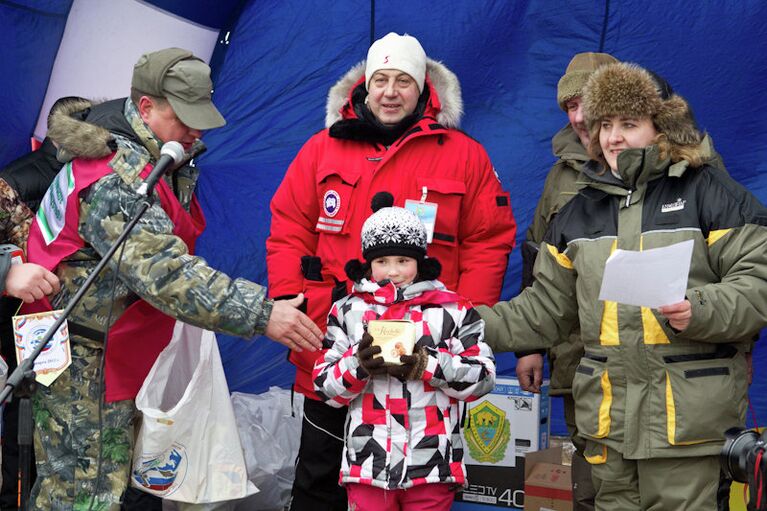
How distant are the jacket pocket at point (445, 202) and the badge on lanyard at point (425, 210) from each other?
22 mm

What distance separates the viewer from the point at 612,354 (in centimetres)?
317

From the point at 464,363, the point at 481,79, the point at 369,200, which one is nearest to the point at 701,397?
the point at 464,363

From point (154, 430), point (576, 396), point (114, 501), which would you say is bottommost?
point (114, 501)

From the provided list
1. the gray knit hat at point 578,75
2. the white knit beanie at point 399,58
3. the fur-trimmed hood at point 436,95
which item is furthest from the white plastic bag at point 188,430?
the gray knit hat at point 578,75

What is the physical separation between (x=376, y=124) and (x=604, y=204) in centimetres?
96

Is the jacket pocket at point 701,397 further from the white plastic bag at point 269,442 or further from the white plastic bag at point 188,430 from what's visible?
the white plastic bag at point 269,442

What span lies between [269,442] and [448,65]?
1905 millimetres

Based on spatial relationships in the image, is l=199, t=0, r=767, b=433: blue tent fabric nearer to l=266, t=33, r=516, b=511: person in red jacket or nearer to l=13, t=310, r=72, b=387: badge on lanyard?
l=266, t=33, r=516, b=511: person in red jacket

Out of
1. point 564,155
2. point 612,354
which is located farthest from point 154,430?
point 564,155

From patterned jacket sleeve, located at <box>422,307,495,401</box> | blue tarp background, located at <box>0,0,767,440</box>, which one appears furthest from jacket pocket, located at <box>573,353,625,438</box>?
blue tarp background, located at <box>0,0,767,440</box>

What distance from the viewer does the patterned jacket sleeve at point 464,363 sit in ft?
10.8

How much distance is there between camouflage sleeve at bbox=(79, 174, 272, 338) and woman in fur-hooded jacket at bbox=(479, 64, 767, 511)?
1.05 meters

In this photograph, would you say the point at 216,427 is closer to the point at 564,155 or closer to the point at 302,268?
the point at 302,268

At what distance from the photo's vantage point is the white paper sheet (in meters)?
2.83
